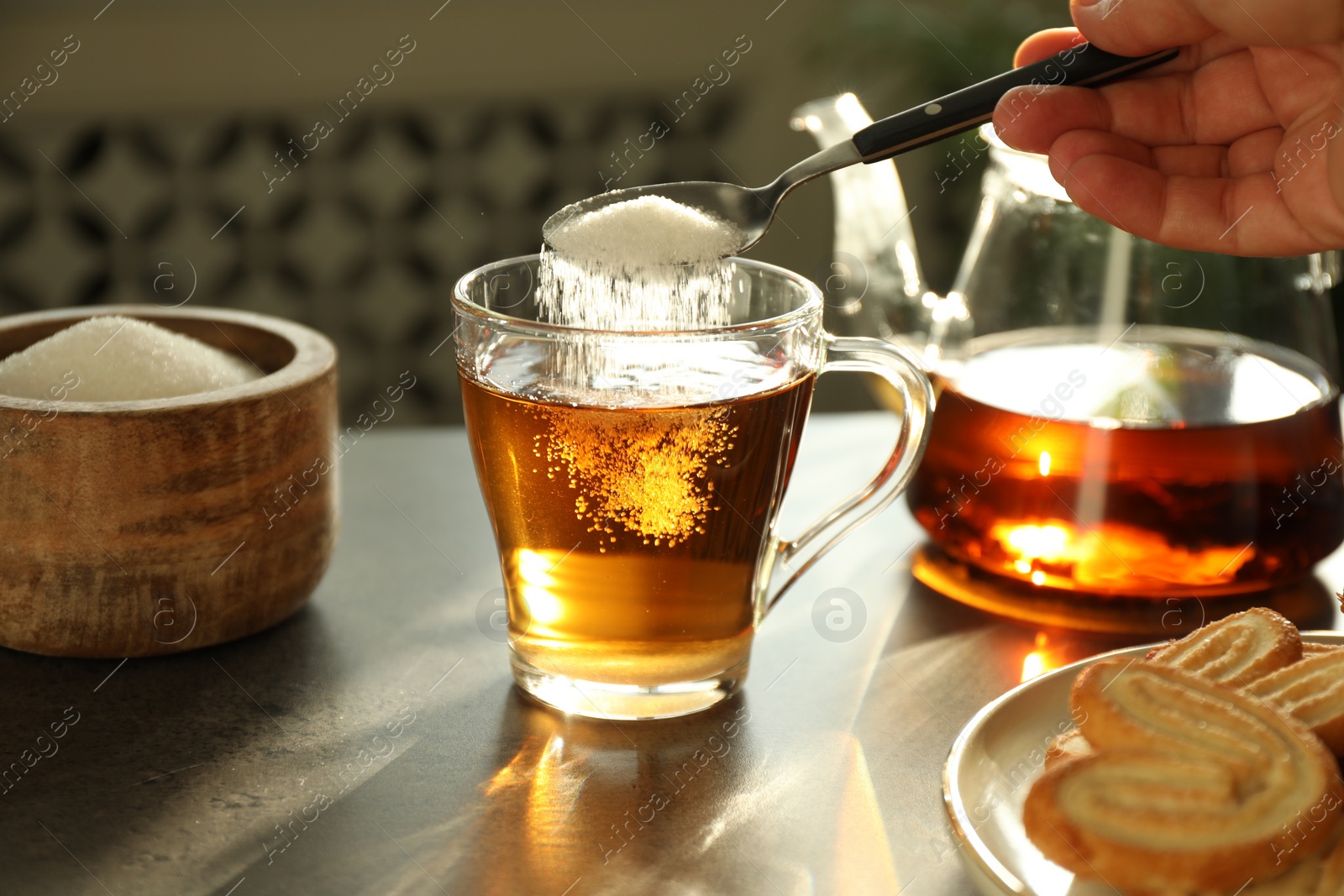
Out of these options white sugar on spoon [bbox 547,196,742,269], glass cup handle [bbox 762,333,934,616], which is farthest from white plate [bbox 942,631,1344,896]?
white sugar on spoon [bbox 547,196,742,269]

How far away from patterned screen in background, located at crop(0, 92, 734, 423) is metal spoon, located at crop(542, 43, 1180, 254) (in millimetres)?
1492

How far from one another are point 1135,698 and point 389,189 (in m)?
1.93

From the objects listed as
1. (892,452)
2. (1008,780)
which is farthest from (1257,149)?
(1008,780)

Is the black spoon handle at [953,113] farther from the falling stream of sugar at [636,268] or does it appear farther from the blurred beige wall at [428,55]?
the blurred beige wall at [428,55]

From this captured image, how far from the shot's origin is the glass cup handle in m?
0.63

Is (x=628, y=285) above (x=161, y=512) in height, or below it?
above

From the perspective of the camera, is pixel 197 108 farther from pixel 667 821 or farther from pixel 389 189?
pixel 667 821

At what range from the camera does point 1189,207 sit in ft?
2.22

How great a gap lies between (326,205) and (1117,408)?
1.77 m

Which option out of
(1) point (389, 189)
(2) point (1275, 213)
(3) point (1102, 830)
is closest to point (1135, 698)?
(3) point (1102, 830)

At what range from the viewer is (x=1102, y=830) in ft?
1.48

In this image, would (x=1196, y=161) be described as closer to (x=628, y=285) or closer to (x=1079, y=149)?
(x=1079, y=149)

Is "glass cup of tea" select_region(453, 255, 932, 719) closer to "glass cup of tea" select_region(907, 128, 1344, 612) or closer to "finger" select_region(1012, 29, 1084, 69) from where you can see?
"glass cup of tea" select_region(907, 128, 1344, 612)

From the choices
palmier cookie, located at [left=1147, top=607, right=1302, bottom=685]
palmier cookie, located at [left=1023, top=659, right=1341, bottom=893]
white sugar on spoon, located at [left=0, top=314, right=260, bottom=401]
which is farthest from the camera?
white sugar on spoon, located at [left=0, top=314, right=260, bottom=401]
